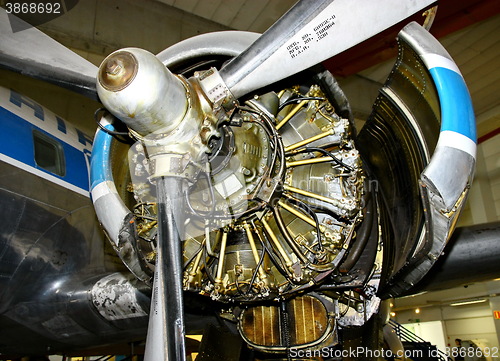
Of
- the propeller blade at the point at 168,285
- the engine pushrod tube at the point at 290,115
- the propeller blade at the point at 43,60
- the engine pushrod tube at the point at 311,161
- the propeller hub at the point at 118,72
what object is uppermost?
the propeller blade at the point at 43,60

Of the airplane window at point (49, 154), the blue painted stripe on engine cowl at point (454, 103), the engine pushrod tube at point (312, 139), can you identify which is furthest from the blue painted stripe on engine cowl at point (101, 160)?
the blue painted stripe on engine cowl at point (454, 103)

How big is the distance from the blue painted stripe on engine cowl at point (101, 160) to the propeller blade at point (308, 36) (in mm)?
1116

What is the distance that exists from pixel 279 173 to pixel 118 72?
121 centimetres

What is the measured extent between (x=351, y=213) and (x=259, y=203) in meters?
0.62

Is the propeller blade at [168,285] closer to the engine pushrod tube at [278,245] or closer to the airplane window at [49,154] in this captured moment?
the engine pushrod tube at [278,245]

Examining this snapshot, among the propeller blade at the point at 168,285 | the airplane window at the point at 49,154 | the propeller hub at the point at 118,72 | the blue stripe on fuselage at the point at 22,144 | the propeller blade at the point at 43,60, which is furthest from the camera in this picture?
the airplane window at the point at 49,154

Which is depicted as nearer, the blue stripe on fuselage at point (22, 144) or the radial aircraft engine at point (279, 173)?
the radial aircraft engine at point (279, 173)

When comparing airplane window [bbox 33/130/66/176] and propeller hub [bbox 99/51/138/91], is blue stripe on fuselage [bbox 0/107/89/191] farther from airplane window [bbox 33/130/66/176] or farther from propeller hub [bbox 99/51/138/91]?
propeller hub [bbox 99/51/138/91]

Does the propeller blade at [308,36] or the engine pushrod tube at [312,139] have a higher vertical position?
the propeller blade at [308,36]

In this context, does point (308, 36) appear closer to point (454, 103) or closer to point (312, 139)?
point (312, 139)

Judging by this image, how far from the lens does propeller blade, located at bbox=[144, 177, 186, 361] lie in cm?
226

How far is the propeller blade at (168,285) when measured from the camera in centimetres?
226

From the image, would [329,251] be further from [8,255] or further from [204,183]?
[8,255]

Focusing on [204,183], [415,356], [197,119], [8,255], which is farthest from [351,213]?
[415,356]
